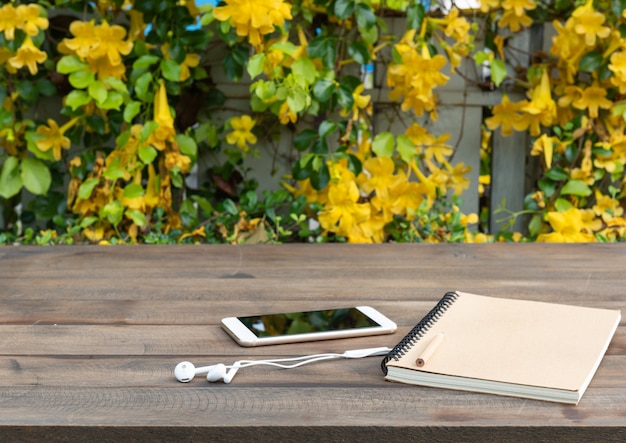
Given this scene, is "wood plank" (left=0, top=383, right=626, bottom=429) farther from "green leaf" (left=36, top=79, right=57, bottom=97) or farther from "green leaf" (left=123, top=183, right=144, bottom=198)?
"green leaf" (left=36, top=79, right=57, bottom=97)

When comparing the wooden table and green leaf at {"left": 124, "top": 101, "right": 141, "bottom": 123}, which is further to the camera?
Answer: green leaf at {"left": 124, "top": 101, "right": 141, "bottom": 123}

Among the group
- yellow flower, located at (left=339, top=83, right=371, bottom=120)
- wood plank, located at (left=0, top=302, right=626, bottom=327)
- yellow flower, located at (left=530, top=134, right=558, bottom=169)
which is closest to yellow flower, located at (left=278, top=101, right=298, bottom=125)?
yellow flower, located at (left=339, top=83, right=371, bottom=120)

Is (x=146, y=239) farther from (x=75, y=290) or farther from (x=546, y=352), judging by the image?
(x=546, y=352)

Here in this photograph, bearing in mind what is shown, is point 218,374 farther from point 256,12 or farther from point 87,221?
point 87,221

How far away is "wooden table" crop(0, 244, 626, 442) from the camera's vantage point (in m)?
0.71

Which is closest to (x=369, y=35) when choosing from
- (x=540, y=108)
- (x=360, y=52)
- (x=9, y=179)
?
(x=360, y=52)

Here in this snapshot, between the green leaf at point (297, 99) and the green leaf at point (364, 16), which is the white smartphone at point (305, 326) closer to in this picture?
the green leaf at point (297, 99)

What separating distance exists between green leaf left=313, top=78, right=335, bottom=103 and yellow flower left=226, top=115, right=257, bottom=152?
0.27m

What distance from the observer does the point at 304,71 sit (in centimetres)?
208

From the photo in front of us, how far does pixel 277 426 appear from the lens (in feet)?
2.31

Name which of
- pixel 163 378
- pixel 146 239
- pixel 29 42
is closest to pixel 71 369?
pixel 163 378

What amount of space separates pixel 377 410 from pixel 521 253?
86 centimetres

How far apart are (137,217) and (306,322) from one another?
1.20 meters

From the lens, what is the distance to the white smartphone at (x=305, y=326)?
94 centimetres
